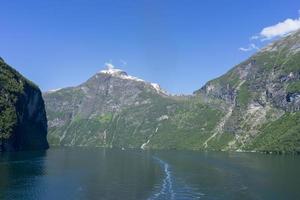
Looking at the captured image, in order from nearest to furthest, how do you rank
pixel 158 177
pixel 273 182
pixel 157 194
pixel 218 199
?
pixel 218 199 → pixel 157 194 → pixel 273 182 → pixel 158 177

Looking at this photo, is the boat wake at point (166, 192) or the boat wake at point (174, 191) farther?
the boat wake at point (166, 192)

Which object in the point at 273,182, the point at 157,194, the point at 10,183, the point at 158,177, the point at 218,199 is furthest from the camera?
the point at 158,177

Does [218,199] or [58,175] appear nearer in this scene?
[218,199]

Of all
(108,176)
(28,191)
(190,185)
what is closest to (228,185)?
(190,185)

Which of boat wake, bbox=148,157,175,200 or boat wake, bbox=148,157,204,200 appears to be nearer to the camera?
boat wake, bbox=148,157,204,200

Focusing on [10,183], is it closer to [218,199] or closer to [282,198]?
[218,199]

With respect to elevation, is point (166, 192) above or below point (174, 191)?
below

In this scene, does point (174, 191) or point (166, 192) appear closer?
point (166, 192)

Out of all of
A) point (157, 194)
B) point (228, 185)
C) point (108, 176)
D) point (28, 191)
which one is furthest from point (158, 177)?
point (28, 191)

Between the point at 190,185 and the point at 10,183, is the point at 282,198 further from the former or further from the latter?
the point at 10,183
